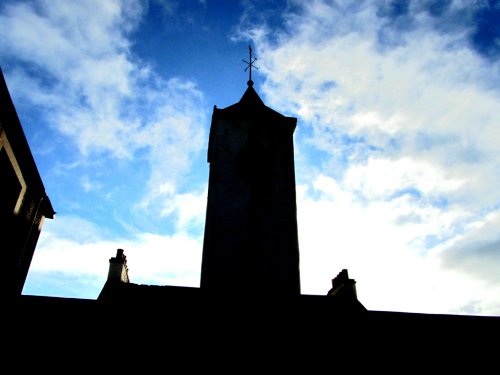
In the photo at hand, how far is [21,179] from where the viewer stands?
10.6 m

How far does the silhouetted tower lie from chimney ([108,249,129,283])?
9.38 feet

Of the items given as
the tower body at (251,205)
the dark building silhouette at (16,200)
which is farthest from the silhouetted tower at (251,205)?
the dark building silhouette at (16,200)

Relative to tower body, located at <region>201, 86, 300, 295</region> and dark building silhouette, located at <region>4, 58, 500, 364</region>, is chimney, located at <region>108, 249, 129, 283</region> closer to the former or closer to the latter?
dark building silhouette, located at <region>4, 58, 500, 364</region>

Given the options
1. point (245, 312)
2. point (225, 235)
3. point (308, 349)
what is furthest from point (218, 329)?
point (225, 235)

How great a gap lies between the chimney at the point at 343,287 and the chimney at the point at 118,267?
621 cm

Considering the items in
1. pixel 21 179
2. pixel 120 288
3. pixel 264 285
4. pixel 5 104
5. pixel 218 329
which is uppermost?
pixel 5 104

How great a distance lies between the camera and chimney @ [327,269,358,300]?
32.0 ft

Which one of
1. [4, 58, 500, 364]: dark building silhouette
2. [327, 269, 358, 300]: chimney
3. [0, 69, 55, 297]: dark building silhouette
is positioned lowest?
[4, 58, 500, 364]: dark building silhouette

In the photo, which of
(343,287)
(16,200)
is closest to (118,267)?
(16,200)

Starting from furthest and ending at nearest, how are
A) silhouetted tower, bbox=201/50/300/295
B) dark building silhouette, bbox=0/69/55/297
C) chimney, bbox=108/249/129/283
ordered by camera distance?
silhouetted tower, bbox=201/50/300/295, chimney, bbox=108/249/129/283, dark building silhouette, bbox=0/69/55/297

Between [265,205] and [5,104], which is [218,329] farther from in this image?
[5,104]

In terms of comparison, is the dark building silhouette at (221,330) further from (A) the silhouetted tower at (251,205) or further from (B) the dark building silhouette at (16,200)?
(A) the silhouetted tower at (251,205)

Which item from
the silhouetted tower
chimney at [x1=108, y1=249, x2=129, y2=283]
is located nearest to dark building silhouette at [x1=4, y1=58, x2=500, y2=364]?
chimney at [x1=108, y1=249, x2=129, y2=283]

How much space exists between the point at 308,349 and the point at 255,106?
1029 centimetres
